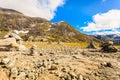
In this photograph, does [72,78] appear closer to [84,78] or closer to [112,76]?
[84,78]

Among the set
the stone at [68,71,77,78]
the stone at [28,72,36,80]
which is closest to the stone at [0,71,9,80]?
the stone at [28,72,36,80]

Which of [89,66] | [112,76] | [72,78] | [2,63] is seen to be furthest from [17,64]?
[112,76]

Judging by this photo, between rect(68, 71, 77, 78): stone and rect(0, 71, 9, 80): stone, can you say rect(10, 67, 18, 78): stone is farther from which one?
rect(68, 71, 77, 78): stone

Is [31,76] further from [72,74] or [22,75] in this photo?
[72,74]

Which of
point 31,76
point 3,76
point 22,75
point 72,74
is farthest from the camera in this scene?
point 72,74

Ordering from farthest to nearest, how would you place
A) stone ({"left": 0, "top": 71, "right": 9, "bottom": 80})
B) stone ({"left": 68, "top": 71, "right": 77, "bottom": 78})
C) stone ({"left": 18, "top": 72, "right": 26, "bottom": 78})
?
stone ({"left": 68, "top": 71, "right": 77, "bottom": 78})
stone ({"left": 18, "top": 72, "right": 26, "bottom": 78})
stone ({"left": 0, "top": 71, "right": 9, "bottom": 80})

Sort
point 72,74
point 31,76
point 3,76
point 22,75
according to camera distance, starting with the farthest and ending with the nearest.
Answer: point 72,74 < point 31,76 < point 22,75 < point 3,76

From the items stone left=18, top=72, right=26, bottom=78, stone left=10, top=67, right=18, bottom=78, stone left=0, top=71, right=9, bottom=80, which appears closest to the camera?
stone left=0, top=71, right=9, bottom=80

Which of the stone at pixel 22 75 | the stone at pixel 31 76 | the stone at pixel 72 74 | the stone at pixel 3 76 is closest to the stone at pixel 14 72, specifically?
the stone at pixel 22 75

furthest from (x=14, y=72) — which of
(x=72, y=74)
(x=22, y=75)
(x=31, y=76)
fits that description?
(x=72, y=74)

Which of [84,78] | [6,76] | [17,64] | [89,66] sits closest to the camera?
[6,76]

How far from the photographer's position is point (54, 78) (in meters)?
24.0

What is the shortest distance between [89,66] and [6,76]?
38.8 ft

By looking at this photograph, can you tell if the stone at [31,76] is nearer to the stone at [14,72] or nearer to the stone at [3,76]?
the stone at [14,72]
